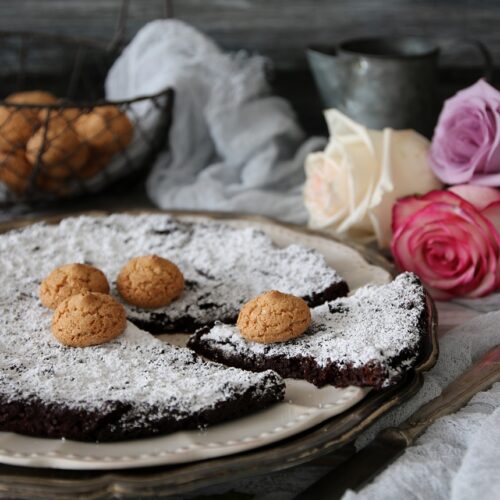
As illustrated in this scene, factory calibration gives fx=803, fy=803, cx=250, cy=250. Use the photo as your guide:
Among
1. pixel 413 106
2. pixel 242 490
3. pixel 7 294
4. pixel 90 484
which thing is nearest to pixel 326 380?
pixel 242 490

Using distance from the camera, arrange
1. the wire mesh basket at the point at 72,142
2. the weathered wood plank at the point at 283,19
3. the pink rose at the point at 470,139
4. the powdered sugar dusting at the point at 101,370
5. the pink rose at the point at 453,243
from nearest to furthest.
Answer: the powdered sugar dusting at the point at 101,370
the pink rose at the point at 453,243
the pink rose at the point at 470,139
the wire mesh basket at the point at 72,142
the weathered wood plank at the point at 283,19

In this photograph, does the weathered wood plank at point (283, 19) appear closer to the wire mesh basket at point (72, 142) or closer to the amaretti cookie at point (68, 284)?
the wire mesh basket at point (72, 142)

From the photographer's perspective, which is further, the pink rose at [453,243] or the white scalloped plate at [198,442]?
the pink rose at [453,243]

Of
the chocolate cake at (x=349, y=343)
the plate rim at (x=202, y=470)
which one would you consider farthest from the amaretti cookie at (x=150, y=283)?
the plate rim at (x=202, y=470)

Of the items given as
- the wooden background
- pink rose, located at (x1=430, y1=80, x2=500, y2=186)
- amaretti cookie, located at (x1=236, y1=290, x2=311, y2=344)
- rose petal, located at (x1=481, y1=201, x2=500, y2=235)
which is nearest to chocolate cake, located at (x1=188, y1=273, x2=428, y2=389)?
amaretti cookie, located at (x1=236, y1=290, x2=311, y2=344)

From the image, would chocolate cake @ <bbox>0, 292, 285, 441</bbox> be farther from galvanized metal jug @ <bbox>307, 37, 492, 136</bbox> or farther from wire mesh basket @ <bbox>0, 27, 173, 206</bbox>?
galvanized metal jug @ <bbox>307, 37, 492, 136</bbox>

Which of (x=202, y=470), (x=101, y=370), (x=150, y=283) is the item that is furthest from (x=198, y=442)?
(x=150, y=283)

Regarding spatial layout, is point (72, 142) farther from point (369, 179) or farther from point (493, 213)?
point (493, 213)
